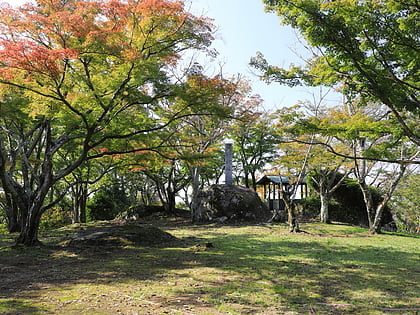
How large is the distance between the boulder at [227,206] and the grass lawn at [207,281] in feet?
29.7

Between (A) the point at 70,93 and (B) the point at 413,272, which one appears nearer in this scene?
(B) the point at 413,272

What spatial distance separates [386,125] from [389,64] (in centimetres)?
247

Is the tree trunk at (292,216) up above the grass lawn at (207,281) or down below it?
above

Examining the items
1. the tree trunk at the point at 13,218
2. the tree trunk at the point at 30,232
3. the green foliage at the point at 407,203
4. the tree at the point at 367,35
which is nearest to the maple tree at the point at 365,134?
the tree at the point at 367,35

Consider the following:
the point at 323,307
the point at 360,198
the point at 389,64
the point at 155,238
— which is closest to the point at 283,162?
the point at 360,198

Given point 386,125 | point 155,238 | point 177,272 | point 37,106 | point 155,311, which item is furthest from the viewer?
point 155,238

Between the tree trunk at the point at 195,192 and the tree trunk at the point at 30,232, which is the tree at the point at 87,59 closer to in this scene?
the tree trunk at the point at 30,232

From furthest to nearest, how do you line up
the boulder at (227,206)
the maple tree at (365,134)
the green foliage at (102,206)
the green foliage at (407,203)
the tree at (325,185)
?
1. the green foliage at (102,206)
2. the green foliage at (407,203)
3. the tree at (325,185)
4. the boulder at (227,206)
5. the maple tree at (365,134)

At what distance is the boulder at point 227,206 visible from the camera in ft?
55.5

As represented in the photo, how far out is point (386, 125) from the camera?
7.85m

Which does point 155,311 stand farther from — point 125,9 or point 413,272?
point 125,9

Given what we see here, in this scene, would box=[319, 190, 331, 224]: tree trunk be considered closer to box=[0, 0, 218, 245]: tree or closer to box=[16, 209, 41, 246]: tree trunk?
box=[0, 0, 218, 245]: tree

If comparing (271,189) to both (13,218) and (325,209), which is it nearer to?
(325,209)

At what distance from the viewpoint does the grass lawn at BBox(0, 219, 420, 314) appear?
3557 mm
